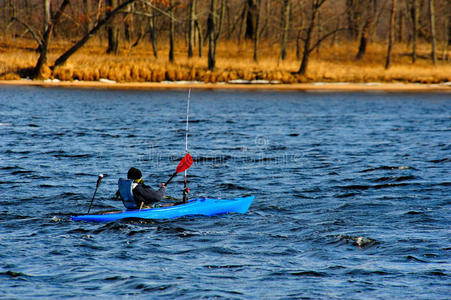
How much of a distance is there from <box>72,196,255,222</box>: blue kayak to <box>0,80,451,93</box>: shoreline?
32292 mm

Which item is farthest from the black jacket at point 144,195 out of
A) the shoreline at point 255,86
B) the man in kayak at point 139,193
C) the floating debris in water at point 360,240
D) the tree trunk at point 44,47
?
the tree trunk at point 44,47

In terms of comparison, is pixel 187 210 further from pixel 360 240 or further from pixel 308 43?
pixel 308 43

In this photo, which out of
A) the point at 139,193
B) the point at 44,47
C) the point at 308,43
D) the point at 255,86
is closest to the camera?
the point at 139,193

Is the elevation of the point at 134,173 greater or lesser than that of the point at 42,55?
lesser

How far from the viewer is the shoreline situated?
43.2 meters

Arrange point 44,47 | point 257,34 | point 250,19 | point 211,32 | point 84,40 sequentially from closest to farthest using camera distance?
point 44,47 → point 84,40 → point 211,32 → point 257,34 → point 250,19

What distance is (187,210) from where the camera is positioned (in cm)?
1177

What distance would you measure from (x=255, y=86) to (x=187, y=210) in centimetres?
3448

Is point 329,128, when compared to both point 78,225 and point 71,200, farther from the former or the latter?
point 78,225

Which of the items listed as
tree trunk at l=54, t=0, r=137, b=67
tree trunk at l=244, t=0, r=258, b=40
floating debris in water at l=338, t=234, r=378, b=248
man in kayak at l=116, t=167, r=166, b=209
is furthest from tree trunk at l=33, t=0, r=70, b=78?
floating debris in water at l=338, t=234, r=378, b=248

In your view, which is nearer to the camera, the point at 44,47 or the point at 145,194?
the point at 145,194

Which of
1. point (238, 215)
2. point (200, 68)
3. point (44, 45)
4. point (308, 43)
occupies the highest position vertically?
point (308, 43)

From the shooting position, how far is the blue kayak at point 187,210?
36.6ft

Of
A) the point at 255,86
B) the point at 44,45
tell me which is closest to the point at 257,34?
the point at 255,86
